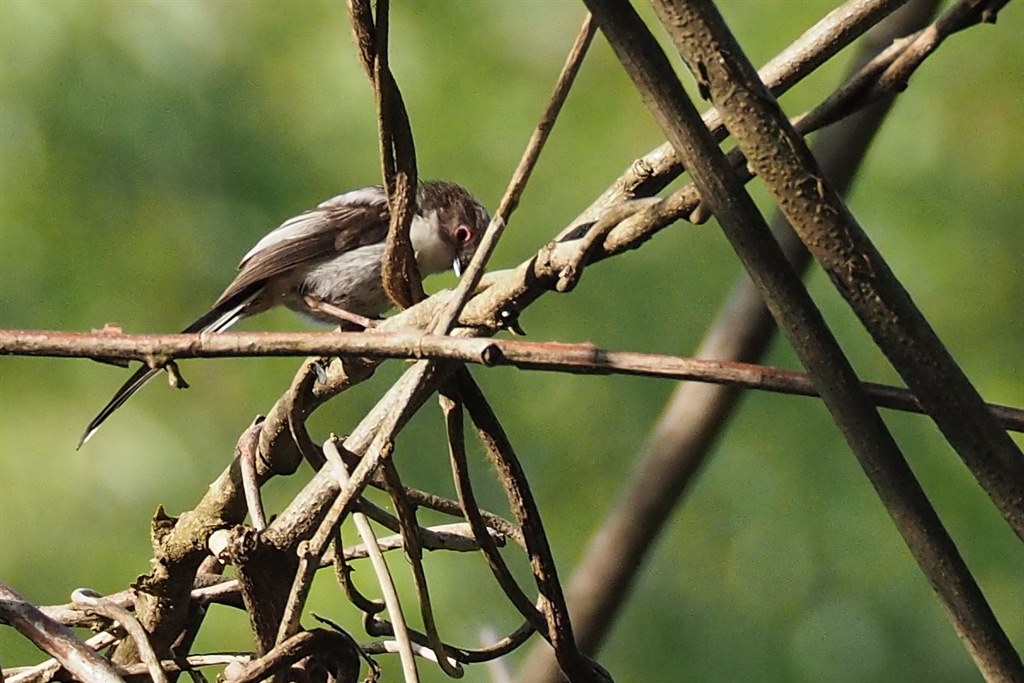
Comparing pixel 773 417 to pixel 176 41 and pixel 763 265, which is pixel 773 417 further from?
pixel 763 265

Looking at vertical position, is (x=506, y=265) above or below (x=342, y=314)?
above

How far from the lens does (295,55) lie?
3307 mm

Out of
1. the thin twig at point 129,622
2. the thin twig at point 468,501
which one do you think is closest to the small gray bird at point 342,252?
the thin twig at point 129,622

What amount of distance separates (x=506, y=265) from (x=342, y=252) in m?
0.43

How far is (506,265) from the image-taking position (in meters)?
3.08

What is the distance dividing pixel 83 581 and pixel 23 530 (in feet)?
0.87

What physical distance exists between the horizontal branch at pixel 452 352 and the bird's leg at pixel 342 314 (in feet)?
2.82

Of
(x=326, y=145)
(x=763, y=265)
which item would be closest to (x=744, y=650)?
(x=326, y=145)

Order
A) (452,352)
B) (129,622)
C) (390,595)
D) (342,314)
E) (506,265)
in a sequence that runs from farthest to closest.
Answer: (506,265) → (342,314) → (129,622) → (390,595) → (452,352)

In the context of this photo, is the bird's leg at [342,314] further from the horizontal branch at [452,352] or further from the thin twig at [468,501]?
the horizontal branch at [452,352]

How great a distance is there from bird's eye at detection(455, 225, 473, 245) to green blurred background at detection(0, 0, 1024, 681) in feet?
0.56

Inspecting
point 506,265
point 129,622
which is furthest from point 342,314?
point 129,622

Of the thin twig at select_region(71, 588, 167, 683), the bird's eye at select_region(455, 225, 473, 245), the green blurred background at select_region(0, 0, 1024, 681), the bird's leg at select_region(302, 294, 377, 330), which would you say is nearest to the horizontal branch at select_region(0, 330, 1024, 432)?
the thin twig at select_region(71, 588, 167, 683)

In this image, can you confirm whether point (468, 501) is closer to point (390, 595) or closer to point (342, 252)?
point (390, 595)
